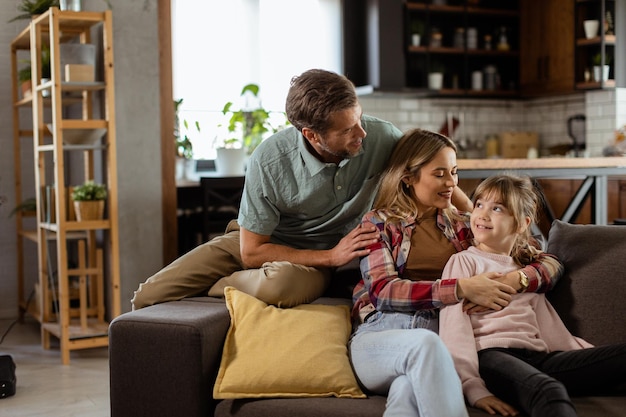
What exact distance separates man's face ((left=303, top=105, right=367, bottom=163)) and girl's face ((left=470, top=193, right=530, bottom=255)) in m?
0.43

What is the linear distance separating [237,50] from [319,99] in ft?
13.5

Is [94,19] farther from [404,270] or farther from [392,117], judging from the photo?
[392,117]

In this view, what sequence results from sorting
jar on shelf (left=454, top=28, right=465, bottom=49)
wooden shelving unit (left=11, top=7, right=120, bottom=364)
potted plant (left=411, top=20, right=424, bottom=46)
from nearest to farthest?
wooden shelving unit (left=11, top=7, right=120, bottom=364) < potted plant (left=411, top=20, right=424, bottom=46) < jar on shelf (left=454, top=28, right=465, bottom=49)

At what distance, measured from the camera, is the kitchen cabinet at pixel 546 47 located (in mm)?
7070

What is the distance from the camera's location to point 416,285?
94.2 inches

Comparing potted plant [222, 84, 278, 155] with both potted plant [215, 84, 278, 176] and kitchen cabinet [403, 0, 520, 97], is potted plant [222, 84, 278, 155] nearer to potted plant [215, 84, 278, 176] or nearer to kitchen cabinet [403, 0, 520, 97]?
potted plant [215, 84, 278, 176]

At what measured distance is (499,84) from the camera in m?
7.68

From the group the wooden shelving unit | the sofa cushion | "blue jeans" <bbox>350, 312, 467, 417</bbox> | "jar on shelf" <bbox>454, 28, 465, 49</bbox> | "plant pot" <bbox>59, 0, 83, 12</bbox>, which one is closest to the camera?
"blue jeans" <bbox>350, 312, 467, 417</bbox>

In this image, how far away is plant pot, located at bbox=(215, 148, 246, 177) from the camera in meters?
5.64

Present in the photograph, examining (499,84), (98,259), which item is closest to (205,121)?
(98,259)

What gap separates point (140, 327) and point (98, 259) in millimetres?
2290

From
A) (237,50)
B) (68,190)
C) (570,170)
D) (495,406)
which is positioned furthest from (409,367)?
(237,50)

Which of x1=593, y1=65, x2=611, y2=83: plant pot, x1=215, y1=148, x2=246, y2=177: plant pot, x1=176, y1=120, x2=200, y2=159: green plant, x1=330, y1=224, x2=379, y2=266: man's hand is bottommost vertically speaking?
x1=330, y1=224, x2=379, y2=266: man's hand

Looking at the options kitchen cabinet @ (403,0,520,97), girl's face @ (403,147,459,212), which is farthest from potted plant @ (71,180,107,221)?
kitchen cabinet @ (403,0,520,97)
